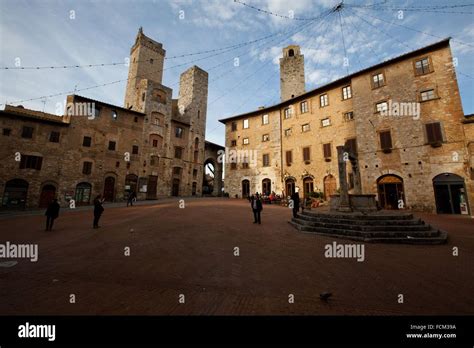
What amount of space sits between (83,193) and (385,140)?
99.7ft

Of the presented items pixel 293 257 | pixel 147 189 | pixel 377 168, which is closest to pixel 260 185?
pixel 377 168

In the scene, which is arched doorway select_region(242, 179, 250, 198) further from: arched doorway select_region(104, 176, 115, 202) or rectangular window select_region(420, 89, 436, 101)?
rectangular window select_region(420, 89, 436, 101)

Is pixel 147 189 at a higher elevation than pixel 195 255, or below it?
higher

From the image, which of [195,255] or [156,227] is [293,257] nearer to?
[195,255]

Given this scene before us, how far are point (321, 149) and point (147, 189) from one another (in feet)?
71.5

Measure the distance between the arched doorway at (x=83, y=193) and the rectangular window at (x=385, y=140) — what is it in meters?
29.6

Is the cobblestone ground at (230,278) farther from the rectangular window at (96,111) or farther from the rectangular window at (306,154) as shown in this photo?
the rectangular window at (96,111)

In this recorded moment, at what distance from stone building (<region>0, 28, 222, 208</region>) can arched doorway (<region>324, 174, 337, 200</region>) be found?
740 inches

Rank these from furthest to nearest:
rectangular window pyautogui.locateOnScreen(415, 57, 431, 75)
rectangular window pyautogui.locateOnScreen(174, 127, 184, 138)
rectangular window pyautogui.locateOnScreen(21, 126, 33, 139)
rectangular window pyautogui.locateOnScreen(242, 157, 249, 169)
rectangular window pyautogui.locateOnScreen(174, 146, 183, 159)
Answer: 1. rectangular window pyautogui.locateOnScreen(174, 127, 184, 138)
2. rectangular window pyautogui.locateOnScreen(174, 146, 183, 159)
3. rectangular window pyautogui.locateOnScreen(242, 157, 249, 169)
4. rectangular window pyautogui.locateOnScreen(21, 126, 33, 139)
5. rectangular window pyautogui.locateOnScreen(415, 57, 431, 75)

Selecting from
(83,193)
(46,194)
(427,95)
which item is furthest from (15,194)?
(427,95)


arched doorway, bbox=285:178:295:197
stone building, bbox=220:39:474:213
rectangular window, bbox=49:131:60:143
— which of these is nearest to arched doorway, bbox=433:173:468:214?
stone building, bbox=220:39:474:213

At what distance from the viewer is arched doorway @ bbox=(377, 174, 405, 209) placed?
16547 millimetres
